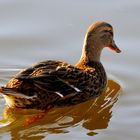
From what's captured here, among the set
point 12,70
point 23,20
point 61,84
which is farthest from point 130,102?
point 23,20

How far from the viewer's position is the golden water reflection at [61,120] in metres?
7.31

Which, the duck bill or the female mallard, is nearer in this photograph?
the female mallard

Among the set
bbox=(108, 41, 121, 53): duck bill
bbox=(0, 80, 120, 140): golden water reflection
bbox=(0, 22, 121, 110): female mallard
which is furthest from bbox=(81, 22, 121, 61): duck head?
bbox=(0, 80, 120, 140): golden water reflection

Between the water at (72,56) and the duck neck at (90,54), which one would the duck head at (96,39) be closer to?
the duck neck at (90,54)

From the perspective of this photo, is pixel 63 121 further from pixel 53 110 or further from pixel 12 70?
pixel 12 70

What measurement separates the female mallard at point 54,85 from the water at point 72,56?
139 millimetres

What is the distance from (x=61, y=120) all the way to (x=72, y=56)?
1.71m

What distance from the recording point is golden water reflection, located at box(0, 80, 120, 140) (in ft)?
24.0

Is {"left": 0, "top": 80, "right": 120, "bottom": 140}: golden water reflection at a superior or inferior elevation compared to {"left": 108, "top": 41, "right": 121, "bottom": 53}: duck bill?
inferior

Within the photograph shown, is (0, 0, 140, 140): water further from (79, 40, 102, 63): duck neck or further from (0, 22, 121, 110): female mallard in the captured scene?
(79, 40, 102, 63): duck neck

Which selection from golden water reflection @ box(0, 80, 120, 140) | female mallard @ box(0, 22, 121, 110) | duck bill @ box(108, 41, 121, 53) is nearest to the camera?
golden water reflection @ box(0, 80, 120, 140)

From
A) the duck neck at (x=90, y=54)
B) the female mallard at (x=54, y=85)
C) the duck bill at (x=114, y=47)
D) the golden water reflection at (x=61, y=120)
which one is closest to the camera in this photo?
the golden water reflection at (x=61, y=120)

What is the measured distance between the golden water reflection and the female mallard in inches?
4.5

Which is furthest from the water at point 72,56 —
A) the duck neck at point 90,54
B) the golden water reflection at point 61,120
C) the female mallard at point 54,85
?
the duck neck at point 90,54
